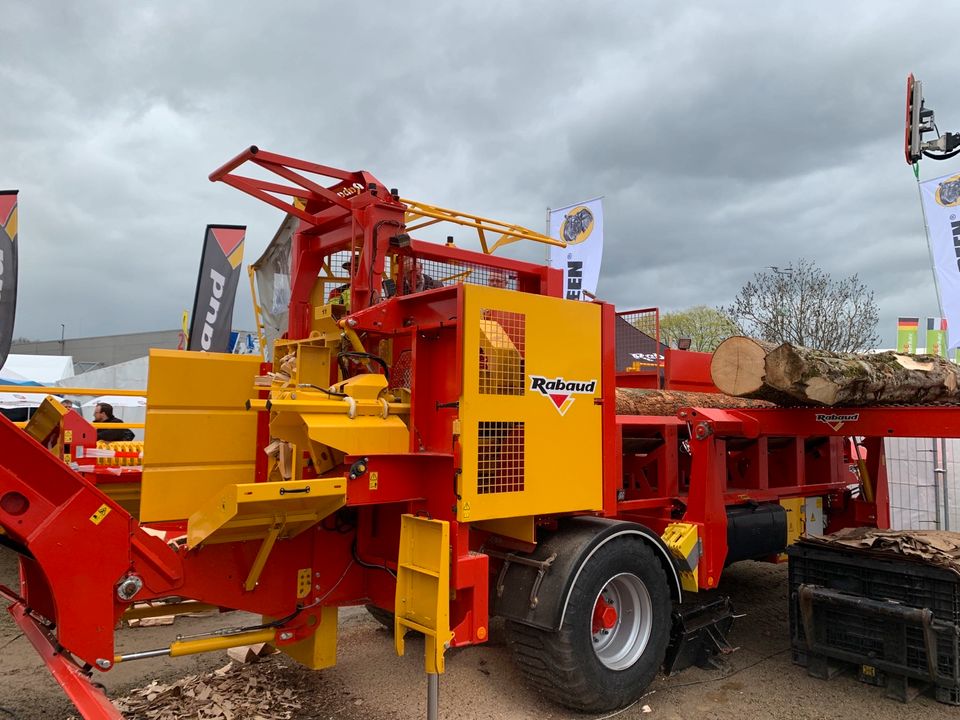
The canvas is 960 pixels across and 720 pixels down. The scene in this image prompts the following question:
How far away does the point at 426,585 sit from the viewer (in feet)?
12.7

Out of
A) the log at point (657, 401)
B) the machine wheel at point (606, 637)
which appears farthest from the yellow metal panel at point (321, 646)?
the log at point (657, 401)

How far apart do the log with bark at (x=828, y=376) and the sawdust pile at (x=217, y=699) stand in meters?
3.97

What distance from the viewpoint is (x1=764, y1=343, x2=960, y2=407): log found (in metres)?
5.07

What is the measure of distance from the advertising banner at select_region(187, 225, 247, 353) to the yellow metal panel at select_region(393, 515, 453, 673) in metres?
7.72

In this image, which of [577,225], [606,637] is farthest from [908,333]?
[606,637]

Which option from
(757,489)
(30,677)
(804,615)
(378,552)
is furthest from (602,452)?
(30,677)

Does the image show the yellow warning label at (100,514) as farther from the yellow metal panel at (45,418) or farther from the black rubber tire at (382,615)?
the black rubber tire at (382,615)

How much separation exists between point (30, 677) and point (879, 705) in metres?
5.93

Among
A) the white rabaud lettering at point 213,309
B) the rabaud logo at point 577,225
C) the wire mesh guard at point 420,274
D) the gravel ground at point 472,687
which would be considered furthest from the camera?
the rabaud logo at point 577,225

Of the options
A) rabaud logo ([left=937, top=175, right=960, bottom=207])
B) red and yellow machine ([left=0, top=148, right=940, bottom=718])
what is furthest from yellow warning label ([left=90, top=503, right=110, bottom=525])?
rabaud logo ([left=937, top=175, right=960, bottom=207])

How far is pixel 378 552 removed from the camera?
4.76 metres

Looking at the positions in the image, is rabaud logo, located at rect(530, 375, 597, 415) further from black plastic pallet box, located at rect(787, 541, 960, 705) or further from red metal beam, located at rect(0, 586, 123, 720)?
red metal beam, located at rect(0, 586, 123, 720)

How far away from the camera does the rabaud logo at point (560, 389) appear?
426cm

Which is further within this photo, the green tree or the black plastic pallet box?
the green tree
